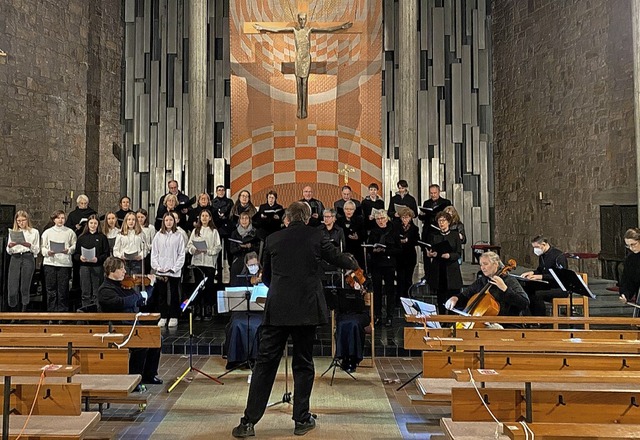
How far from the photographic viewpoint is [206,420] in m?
4.43

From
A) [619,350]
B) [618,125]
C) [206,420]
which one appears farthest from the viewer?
[618,125]

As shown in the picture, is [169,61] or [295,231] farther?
[169,61]

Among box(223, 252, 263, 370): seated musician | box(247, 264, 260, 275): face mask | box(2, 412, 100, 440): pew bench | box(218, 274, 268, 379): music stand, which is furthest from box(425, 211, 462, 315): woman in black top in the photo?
box(2, 412, 100, 440): pew bench

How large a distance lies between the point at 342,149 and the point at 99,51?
544 centimetres

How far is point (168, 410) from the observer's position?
15.3ft

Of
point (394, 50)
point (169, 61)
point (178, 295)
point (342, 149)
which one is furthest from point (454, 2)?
point (178, 295)

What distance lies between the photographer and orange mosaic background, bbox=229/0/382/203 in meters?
12.4

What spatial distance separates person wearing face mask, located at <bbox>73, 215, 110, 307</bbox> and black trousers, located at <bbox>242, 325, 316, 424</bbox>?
422 centimetres

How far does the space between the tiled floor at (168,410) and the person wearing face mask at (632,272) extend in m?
2.29

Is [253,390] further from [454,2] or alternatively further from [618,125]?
[454,2]

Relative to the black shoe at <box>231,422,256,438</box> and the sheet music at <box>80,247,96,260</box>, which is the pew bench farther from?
the sheet music at <box>80,247,96,260</box>

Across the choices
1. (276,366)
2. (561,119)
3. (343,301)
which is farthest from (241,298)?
(561,119)

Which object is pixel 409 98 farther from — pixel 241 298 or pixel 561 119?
pixel 241 298

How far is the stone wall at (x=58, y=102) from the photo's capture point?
417 inches
